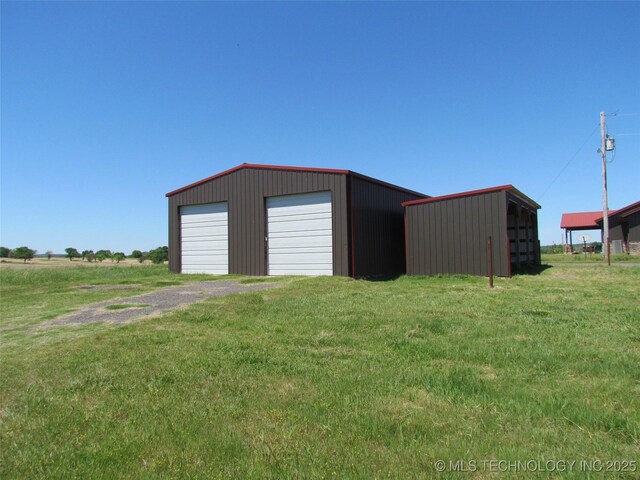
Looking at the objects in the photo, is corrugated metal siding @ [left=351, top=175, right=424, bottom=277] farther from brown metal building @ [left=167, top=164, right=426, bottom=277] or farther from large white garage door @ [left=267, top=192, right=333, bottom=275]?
large white garage door @ [left=267, top=192, right=333, bottom=275]

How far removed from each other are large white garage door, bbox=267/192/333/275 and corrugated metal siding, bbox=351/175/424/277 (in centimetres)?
101

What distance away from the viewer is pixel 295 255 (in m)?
15.5

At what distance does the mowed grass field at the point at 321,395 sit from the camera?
239 cm

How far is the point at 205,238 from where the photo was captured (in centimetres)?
1838

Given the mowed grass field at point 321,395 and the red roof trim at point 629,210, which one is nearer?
the mowed grass field at point 321,395

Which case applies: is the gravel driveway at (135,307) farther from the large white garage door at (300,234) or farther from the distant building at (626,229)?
the distant building at (626,229)

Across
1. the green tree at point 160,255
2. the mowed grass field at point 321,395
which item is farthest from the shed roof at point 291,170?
the green tree at point 160,255

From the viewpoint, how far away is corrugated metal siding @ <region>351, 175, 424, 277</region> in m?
14.7

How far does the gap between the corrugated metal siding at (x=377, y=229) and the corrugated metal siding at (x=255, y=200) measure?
1.70 ft

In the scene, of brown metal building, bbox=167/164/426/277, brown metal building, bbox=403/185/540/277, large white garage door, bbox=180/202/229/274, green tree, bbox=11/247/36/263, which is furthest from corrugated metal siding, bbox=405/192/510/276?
green tree, bbox=11/247/36/263

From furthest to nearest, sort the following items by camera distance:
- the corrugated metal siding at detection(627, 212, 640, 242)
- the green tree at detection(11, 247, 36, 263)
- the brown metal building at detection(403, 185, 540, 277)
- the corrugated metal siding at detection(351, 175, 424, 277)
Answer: the green tree at detection(11, 247, 36, 263) < the corrugated metal siding at detection(627, 212, 640, 242) < the corrugated metal siding at detection(351, 175, 424, 277) < the brown metal building at detection(403, 185, 540, 277)

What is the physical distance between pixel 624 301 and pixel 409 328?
5.12 metres

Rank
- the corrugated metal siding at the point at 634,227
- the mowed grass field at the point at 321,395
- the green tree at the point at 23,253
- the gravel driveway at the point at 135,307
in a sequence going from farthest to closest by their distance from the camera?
the green tree at the point at 23,253
the corrugated metal siding at the point at 634,227
the gravel driveway at the point at 135,307
the mowed grass field at the point at 321,395

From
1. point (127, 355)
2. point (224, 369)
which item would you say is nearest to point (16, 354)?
point (127, 355)
